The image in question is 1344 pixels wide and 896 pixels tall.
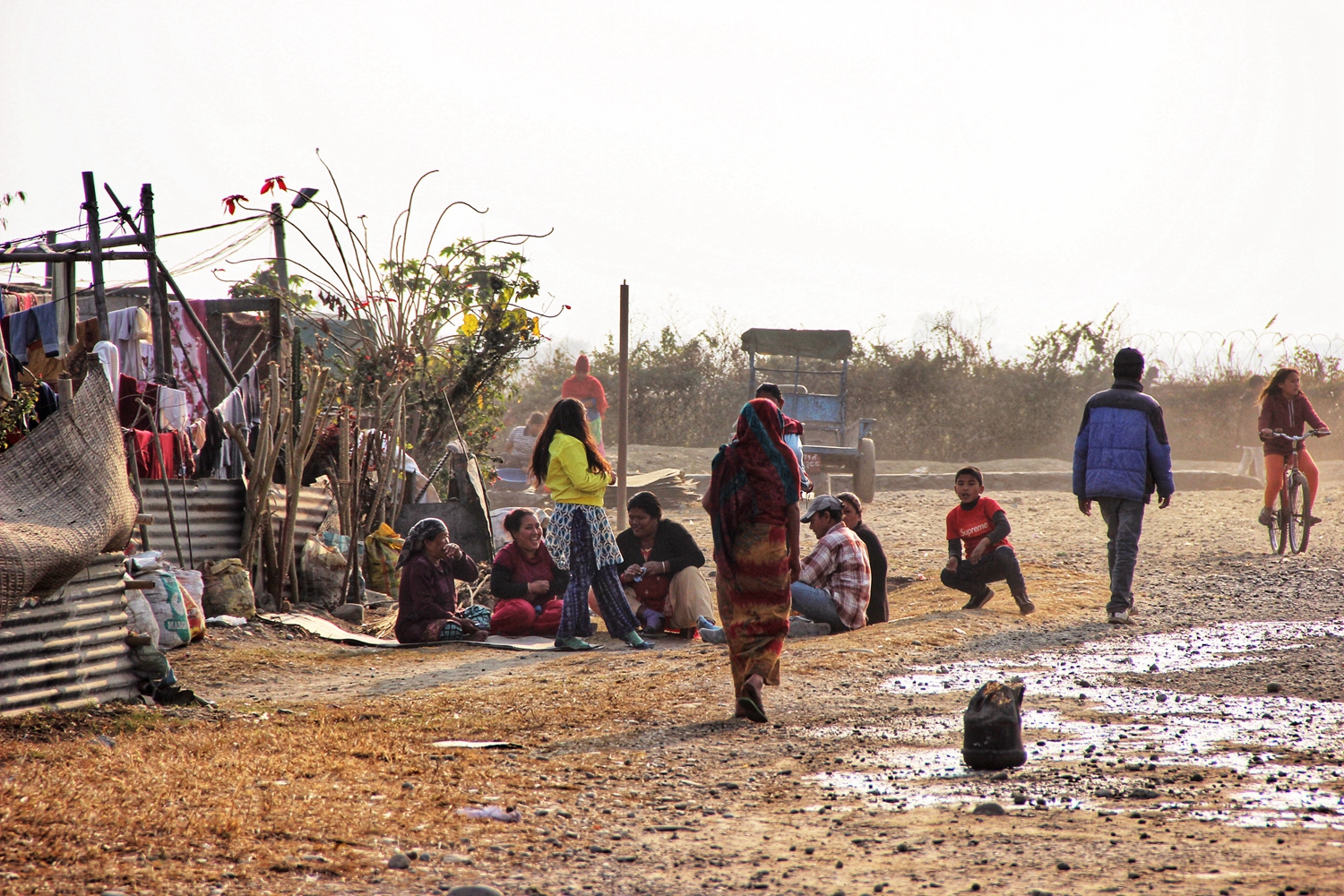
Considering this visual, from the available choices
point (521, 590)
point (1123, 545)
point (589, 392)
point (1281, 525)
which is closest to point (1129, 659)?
point (1123, 545)

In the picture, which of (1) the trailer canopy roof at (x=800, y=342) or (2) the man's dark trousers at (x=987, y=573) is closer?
(2) the man's dark trousers at (x=987, y=573)

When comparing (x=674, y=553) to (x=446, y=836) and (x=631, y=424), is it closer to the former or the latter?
(x=446, y=836)

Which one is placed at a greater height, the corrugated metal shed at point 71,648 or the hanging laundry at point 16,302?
the hanging laundry at point 16,302

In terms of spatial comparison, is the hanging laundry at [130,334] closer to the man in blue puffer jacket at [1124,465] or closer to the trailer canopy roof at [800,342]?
the man in blue puffer jacket at [1124,465]

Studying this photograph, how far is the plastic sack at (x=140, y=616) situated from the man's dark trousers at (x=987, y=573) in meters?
4.87

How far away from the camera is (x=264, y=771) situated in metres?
4.09

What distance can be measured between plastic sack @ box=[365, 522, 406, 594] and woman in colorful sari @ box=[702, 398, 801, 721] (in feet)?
15.9

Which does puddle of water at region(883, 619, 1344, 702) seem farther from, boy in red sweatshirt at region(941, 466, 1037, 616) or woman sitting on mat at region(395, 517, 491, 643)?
woman sitting on mat at region(395, 517, 491, 643)

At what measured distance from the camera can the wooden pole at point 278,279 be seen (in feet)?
30.7

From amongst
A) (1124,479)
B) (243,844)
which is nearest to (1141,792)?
(243,844)

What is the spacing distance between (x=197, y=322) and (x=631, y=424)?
16035 mm

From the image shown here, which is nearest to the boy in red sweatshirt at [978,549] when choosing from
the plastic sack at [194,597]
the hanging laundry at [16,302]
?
the plastic sack at [194,597]

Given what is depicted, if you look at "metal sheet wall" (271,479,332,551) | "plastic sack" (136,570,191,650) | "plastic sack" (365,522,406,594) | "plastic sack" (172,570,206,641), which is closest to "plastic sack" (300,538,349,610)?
"metal sheet wall" (271,479,332,551)

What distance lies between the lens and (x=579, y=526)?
7.29m
